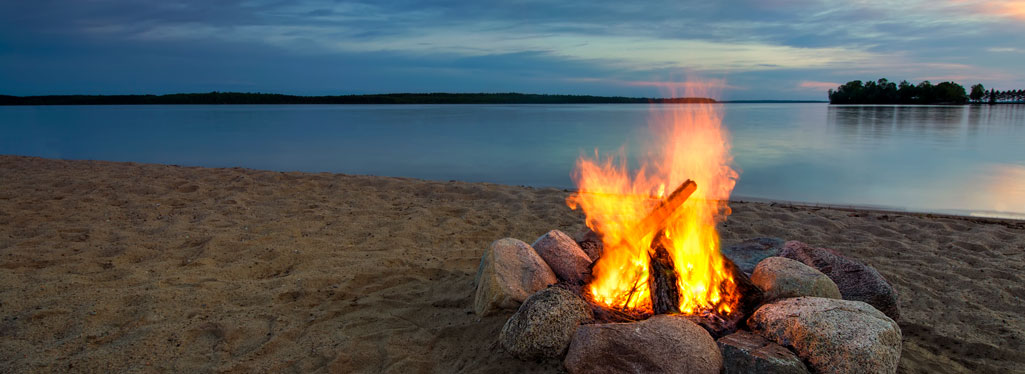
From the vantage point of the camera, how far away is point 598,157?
73.6ft

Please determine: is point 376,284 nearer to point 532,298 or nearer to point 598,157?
point 532,298

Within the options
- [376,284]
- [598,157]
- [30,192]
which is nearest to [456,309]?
[376,284]

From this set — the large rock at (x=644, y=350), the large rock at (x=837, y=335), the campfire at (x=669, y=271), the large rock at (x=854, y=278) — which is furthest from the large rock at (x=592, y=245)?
the large rock at (x=837, y=335)

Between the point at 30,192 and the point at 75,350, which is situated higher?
the point at 30,192

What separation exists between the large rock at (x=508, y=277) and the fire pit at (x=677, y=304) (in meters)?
0.01

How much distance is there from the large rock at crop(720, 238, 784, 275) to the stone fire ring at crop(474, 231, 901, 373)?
58 centimetres

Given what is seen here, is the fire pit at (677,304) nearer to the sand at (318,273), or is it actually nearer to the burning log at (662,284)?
the burning log at (662,284)

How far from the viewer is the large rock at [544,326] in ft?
12.3

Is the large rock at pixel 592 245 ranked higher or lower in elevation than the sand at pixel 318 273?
higher

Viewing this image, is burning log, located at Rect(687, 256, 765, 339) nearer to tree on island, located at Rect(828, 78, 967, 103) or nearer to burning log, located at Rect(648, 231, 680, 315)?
burning log, located at Rect(648, 231, 680, 315)

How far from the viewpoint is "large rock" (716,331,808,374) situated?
323 cm

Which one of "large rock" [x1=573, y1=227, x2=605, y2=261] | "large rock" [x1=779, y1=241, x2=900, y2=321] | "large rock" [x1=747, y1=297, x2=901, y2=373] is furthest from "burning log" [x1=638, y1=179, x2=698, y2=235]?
"large rock" [x1=779, y1=241, x2=900, y2=321]

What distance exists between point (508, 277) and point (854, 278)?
3004 mm

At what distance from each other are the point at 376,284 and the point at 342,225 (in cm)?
249
